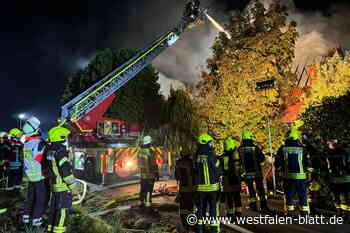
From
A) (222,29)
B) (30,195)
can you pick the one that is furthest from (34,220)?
(222,29)

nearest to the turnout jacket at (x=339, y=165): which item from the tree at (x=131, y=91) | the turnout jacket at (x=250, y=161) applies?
the turnout jacket at (x=250, y=161)

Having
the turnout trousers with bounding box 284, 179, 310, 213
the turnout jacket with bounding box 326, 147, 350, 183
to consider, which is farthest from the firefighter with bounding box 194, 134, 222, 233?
the turnout jacket with bounding box 326, 147, 350, 183

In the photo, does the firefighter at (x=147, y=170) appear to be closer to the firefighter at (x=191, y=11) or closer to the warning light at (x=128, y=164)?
the warning light at (x=128, y=164)

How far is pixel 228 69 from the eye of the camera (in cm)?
1199

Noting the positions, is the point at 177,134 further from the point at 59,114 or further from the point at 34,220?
the point at 34,220

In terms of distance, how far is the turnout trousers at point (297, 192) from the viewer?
605 centimetres

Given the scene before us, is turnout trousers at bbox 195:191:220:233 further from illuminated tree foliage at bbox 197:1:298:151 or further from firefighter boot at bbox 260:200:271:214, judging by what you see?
illuminated tree foliage at bbox 197:1:298:151

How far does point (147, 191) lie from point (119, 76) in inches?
241

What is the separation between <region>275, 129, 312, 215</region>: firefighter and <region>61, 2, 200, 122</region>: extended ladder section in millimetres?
7606

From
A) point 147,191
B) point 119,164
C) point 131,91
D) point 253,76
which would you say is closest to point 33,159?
point 147,191

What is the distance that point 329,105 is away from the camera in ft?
27.2

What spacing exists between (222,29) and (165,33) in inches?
107

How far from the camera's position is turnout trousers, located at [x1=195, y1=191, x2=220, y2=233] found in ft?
16.9

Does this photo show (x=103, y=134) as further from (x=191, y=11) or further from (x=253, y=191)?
(x=191, y=11)
